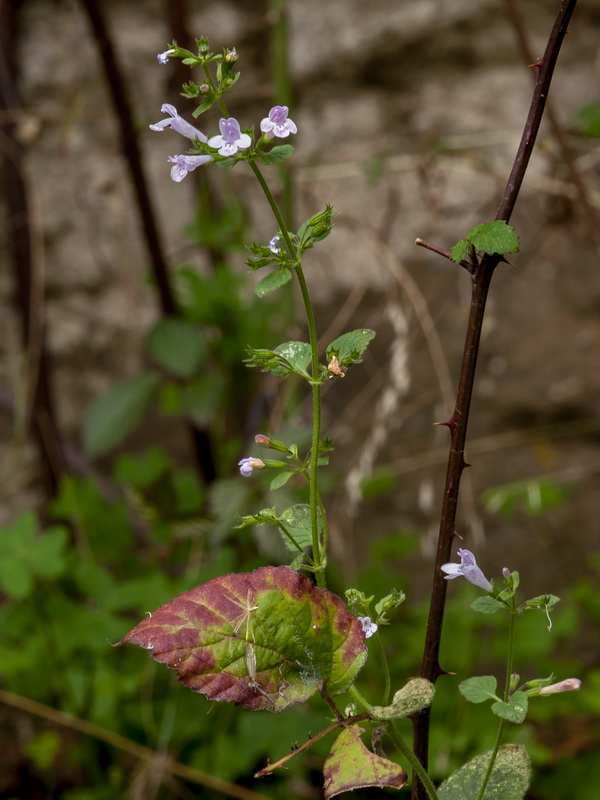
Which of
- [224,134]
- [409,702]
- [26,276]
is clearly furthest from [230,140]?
[26,276]

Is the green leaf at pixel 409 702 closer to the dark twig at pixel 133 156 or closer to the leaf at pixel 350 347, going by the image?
the leaf at pixel 350 347

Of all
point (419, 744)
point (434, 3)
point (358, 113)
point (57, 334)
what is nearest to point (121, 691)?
point (57, 334)

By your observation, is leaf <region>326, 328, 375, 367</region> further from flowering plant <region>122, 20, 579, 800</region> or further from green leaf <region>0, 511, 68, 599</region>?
green leaf <region>0, 511, 68, 599</region>

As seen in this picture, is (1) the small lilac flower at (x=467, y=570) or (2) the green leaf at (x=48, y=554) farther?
(2) the green leaf at (x=48, y=554)

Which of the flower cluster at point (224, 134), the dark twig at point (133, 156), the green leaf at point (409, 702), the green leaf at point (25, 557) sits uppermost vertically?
the dark twig at point (133, 156)

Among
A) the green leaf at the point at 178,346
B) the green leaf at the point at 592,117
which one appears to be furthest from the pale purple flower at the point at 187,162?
the green leaf at the point at 592,117

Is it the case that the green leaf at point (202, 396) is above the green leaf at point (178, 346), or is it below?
below

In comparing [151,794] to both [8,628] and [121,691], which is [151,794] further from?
[8,628]

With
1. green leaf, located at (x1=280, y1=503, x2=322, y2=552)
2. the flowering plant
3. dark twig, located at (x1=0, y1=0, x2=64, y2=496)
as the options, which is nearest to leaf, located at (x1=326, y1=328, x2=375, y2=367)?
the flowering plant
